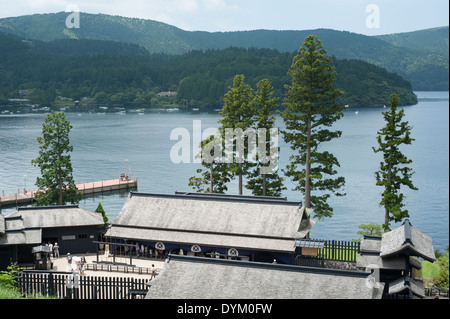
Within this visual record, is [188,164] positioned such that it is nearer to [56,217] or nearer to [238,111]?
[238,111]

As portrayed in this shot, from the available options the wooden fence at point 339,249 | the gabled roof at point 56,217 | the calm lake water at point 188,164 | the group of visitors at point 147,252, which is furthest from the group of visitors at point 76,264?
the calm lake water at point 188,164

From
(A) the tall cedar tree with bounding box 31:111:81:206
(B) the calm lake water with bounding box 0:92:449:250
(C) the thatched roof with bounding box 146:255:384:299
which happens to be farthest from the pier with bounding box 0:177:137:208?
(C) the thatched roof with bounding box 146:255:384:299

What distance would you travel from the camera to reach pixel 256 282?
21031 millimetres

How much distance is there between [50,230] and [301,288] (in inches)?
973

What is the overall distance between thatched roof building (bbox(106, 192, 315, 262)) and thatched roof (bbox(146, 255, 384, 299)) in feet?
45.7

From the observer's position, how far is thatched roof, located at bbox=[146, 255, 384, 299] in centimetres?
2042

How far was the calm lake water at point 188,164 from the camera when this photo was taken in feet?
228

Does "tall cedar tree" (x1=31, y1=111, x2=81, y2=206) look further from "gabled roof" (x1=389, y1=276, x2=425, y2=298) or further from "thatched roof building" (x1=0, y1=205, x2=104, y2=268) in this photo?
"gabled roof" (x1=389, y1=276, x2=425, y2=298)

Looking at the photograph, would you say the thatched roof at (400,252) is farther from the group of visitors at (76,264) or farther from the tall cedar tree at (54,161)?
the tall cedar tree at (54,161)

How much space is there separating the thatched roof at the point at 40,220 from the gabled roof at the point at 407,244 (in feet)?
71.5

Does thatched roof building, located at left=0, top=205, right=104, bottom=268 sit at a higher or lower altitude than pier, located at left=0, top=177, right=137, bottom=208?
higher

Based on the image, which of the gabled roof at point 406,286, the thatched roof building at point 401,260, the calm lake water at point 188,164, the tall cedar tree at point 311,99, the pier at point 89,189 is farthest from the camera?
the pier at point 89,189

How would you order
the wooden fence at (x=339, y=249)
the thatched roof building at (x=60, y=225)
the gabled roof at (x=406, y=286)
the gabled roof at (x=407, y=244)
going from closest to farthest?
the gabled roof at (x=406, y=286), the gabled roof at (x=407, y=244), the wooden fence at (x=339, y=249), the thatched roof building at (x=60, y=225)
